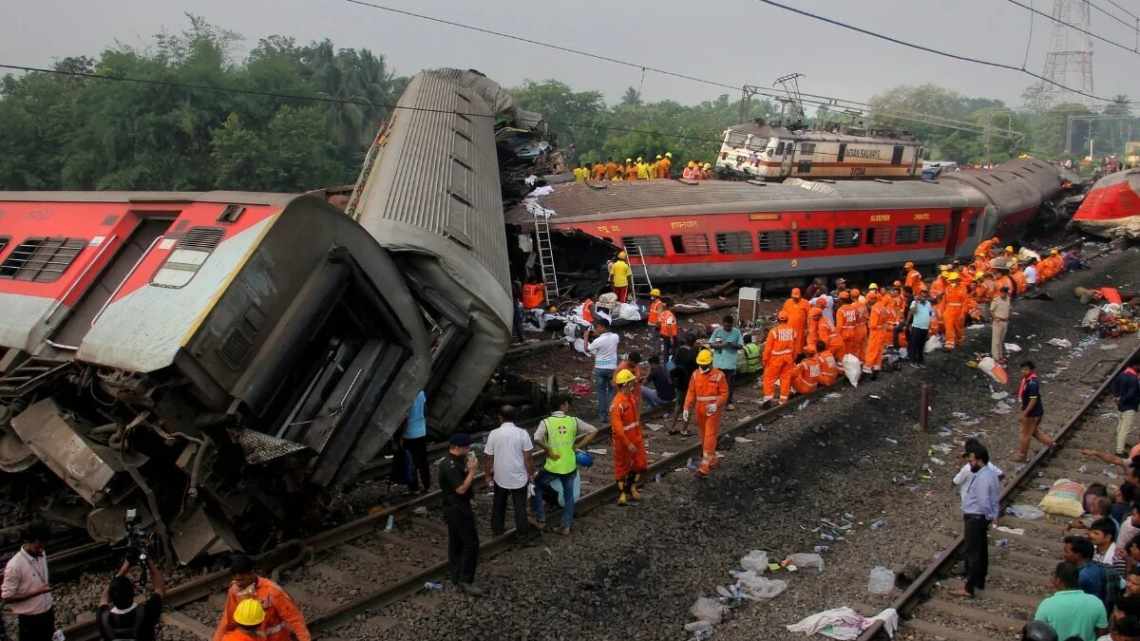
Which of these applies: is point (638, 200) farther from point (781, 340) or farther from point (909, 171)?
point (909, 171)

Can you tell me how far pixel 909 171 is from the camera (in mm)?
31203

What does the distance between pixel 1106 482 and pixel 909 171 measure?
74.1ft

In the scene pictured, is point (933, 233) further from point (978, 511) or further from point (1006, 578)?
point (978, 511)

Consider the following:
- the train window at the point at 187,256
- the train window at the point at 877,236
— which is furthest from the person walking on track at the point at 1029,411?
the train window at the point at 877,236

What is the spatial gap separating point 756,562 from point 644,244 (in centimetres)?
1238

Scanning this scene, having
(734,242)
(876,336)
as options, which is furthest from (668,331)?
(734,242)

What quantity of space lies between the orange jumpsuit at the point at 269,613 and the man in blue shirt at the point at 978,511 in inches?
208

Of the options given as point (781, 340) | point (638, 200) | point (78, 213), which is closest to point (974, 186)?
point (638, 200)

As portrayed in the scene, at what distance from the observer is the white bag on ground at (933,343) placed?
54.3 ft

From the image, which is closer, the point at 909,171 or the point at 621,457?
the point at 621,457

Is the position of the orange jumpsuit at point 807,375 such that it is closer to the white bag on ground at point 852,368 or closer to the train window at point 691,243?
the white bag on ground at point 852,368

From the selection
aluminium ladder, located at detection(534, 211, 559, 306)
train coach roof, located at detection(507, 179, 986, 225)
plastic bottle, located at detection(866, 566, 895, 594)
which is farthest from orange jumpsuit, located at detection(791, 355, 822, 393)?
train coach roof, located at detection(507, 179, 986, 225)

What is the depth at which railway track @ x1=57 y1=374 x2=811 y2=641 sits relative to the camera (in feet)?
22.2

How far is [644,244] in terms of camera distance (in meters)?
19.9
